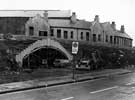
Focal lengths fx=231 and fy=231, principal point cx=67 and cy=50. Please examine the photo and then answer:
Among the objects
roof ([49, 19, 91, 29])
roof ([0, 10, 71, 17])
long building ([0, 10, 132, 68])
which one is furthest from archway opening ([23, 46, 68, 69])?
roof ([0, 10, 71, 17])

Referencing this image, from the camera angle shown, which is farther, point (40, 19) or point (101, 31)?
point (101, 31)

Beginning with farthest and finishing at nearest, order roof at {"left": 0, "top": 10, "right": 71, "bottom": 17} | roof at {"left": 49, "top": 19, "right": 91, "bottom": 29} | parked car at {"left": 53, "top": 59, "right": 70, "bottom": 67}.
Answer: roof at {"left": 0, "top": 10, "right": 71, "bottom": 17}, roof at {"left": 49, "top": 19, "right": 91, "bottom": 29}, parked car at {"left": 53, "top": 59, "right": 70, "bottom": 67}

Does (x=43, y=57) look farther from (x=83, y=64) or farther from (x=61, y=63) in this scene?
(x=83, y=64)

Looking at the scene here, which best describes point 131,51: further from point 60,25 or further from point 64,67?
point 64,67

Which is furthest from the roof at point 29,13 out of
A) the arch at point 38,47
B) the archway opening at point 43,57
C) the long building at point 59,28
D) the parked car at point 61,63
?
the arch at point 38,47

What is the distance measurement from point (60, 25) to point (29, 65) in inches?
714

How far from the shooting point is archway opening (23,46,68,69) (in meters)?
27.2

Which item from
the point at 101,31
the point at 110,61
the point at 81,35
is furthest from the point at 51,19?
the point at 110,61

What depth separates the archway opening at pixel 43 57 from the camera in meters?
27.2

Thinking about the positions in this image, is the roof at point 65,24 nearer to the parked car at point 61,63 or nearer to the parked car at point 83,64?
the parked car at point 83,64

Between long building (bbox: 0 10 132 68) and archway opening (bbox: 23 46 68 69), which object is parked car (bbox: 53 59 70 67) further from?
long building (bbox: 0 10 132 68)

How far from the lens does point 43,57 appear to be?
101ft

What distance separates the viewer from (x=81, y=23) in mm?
46719

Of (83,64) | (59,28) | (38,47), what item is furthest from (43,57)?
(59,28)
